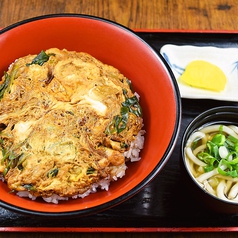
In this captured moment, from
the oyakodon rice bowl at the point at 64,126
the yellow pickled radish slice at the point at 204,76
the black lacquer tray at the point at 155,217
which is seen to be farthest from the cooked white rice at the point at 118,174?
the yellow pickled radish slice at the point at 204,76

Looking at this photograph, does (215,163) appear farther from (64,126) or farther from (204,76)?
(64,126)

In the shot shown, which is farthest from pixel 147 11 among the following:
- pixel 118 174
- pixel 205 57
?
pixel 118 174

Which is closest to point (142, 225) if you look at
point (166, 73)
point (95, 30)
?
point (166, 73)

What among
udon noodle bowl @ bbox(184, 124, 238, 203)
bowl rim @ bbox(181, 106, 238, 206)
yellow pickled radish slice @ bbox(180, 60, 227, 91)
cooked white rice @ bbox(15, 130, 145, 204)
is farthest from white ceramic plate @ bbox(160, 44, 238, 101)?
cooked white rice @ bbox(15, 130, 145, 204)

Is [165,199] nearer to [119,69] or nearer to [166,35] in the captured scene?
[119,69]

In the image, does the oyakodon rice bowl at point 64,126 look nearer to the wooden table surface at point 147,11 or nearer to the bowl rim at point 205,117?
the bowl rim at point 205,117

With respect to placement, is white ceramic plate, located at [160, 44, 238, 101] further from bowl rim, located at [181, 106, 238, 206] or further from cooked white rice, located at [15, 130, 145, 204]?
cooked white rice, located at [15, 130, 145, 204]
